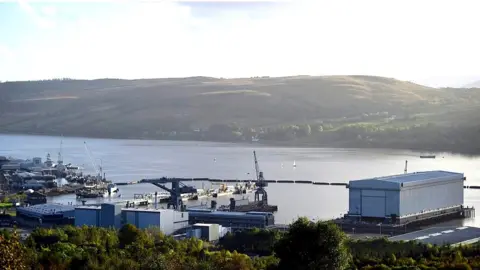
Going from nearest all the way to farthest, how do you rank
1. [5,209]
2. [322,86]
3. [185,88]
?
[5,209] < [322,86] < [185,88]

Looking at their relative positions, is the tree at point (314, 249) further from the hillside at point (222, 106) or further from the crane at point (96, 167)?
the hillside at point (222, 106)

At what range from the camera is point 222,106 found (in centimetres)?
4453

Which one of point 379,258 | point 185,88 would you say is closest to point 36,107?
point 185,88

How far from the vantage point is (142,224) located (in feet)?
35.7

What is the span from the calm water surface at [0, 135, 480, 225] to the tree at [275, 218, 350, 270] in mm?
6755

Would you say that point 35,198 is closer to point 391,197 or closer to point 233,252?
point 391,197

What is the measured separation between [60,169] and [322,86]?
27220 mm

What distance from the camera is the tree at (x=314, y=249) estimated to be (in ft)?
19.4

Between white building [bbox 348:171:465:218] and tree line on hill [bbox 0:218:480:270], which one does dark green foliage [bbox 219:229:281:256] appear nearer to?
tree line on hill [bbox 0:218:480:270]

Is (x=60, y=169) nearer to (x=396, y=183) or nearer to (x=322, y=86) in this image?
(x=396, y=183)

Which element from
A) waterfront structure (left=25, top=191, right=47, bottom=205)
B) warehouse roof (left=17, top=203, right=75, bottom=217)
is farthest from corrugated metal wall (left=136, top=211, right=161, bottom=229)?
waterfront structure (left=25, top=191, right=47, bottom=205)

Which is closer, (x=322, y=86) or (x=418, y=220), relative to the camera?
(x=418, y=220)

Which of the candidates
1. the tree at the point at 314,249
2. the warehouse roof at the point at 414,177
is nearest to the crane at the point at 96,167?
the warehouse roof at the point at 414,177

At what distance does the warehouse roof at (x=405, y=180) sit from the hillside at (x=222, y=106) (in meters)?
21.1
